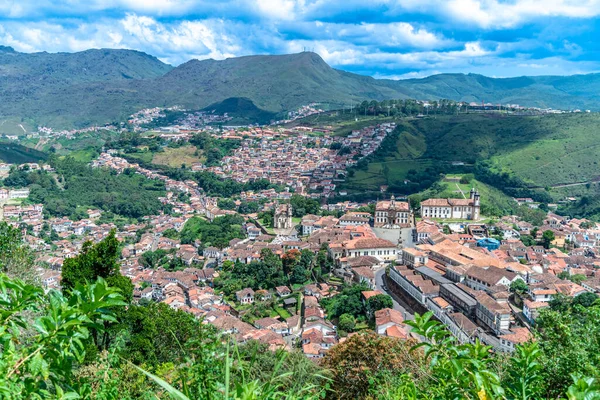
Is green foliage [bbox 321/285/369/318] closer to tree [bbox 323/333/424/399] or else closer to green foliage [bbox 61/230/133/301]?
tree [bbox 323/333/424/399]

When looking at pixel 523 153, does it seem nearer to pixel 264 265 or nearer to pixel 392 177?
pixel 392 177

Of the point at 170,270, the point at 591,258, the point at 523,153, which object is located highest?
the point at 523,153

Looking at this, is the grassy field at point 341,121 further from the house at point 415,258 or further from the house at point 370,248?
the house at point 415,258

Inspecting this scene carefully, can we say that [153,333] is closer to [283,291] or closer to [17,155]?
[283,291]

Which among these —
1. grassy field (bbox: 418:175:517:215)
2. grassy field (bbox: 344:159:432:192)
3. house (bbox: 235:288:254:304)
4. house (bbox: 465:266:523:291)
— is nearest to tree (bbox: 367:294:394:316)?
house (bbox: 465:266:523:291)

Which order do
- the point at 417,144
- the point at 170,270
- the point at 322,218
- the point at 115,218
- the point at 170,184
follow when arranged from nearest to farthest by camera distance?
the point at 170,270 < the point at 322,218 < the point at 115,218 < the point at 170,184 < the point at 417,144

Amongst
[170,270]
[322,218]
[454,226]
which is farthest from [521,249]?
[170,270]

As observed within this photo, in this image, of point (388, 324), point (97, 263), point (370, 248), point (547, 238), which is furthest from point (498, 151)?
point (97, 263)

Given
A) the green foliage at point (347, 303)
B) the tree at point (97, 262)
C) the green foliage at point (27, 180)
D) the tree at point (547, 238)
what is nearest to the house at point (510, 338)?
the green foliage at point (347, 303)
